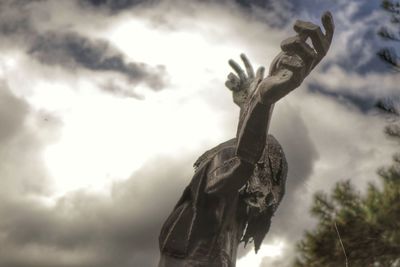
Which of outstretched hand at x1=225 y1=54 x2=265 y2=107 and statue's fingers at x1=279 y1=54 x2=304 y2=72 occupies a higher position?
outstretched hand at x1=225 y1=54 x2=265 y2=107

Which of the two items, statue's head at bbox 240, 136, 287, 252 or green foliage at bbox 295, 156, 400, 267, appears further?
green foliage at bbox 295, 156, 400, 267

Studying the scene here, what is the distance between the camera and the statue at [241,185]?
315 cm

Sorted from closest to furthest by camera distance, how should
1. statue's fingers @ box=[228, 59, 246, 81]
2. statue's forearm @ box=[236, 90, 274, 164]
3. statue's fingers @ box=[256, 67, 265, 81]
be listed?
statue's forearm @ box=[236, 90, 274, 164] → statue's fingers @ box=[256, 67, 265, 81] → statue's fingers @ box=[228, 59, 246, 81]

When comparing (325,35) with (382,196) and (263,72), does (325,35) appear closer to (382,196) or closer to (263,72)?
(263,72)

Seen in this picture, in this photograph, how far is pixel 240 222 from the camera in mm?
3941

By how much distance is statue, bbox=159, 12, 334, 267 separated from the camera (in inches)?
124

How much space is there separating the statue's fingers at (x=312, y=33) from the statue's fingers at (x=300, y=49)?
0.03 metres

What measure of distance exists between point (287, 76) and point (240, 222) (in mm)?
1254

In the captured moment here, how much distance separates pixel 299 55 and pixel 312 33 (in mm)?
138

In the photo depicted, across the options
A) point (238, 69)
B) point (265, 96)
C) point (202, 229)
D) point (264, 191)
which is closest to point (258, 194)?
point (264, 191)

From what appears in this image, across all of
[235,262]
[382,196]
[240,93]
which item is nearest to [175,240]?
[235,262]

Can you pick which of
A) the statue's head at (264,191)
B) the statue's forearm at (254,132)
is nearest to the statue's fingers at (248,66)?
Answer: the statue's head at (264,191)

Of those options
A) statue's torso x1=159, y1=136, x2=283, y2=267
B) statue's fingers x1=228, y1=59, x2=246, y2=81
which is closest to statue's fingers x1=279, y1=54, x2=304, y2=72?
statue's torso x1=159, y1=136, x2=283, y2=267

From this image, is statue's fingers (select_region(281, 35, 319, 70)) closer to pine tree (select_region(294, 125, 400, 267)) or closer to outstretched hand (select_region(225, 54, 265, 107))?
outstretched hand (select_region(225, 54, 265, 107))
